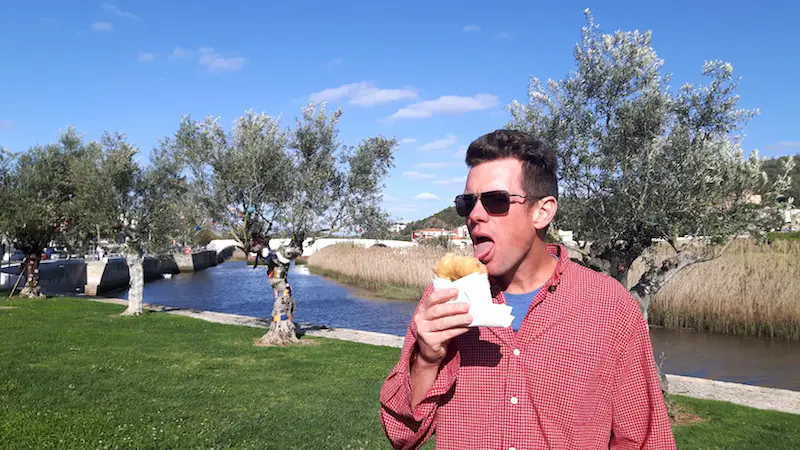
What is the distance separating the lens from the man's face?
2246 millimetres

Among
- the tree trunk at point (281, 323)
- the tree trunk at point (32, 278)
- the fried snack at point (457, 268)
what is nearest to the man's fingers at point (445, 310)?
the fried snack at point (457, 268)

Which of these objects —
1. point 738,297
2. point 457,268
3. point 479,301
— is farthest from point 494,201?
point 738,297

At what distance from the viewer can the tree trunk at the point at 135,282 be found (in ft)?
64.7

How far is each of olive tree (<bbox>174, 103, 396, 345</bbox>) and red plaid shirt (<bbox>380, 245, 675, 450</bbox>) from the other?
13354 millimetres

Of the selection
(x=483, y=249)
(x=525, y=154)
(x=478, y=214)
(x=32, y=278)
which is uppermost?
(x=525, y=154)

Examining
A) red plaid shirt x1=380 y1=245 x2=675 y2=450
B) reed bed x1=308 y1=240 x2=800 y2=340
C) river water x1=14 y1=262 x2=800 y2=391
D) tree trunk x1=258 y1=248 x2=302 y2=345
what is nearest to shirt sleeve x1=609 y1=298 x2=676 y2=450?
red plaid shirt x1=380 y1=245 x2=675 y2=450

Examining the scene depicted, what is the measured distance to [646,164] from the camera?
28.6ft

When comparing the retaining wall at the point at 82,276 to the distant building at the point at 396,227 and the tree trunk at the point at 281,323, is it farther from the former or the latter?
the distant building at the point at 396,227

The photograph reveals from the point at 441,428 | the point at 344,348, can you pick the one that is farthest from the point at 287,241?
the point at 441,428

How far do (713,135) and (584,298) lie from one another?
7996mm

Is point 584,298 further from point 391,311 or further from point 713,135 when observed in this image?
point 391,311

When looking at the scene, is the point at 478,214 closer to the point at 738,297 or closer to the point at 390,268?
the point at 738,297

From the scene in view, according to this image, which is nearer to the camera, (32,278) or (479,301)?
(479,301)

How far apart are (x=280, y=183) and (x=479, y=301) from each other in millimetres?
14793
